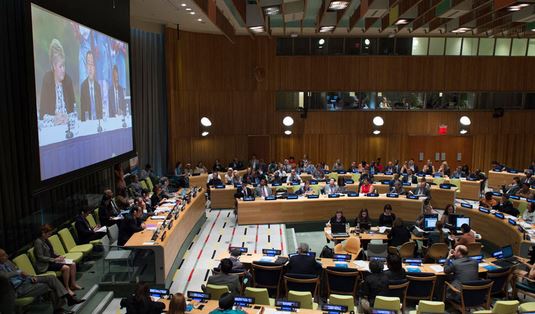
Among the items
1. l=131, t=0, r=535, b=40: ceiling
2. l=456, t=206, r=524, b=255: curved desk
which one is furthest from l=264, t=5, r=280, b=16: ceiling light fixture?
l=456, t=206, r=524, b=255: curved desk

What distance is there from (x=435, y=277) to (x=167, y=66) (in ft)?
46.4

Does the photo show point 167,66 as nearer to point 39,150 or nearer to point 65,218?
point 65,218

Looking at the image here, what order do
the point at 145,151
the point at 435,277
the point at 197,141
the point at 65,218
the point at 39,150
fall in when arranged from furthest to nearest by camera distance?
1. the point at 197,141
2. the point at 145,151
3. the point at 65,218
4. the point at 435,277
5. the point at 39,150

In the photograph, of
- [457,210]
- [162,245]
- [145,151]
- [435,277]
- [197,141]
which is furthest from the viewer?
[197,141]

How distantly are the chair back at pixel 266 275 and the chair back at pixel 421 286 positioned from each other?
2.25 metres

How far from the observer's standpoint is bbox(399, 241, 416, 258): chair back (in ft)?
31.5

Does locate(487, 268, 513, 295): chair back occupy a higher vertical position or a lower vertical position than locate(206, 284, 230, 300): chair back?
lower

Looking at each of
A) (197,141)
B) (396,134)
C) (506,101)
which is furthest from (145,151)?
(506,101)

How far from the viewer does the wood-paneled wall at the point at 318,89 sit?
1984cm

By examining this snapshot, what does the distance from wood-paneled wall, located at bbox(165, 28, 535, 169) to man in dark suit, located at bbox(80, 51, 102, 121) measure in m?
10.1

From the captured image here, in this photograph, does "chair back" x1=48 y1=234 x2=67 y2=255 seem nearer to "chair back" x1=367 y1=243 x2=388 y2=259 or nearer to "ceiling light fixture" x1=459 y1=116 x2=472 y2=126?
"chair back" x1=367 y1=243 x2=388 y2=259

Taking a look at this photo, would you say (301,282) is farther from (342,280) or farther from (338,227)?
(338,227)

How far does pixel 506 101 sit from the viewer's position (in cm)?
2092

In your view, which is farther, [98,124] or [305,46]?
[305,46]
